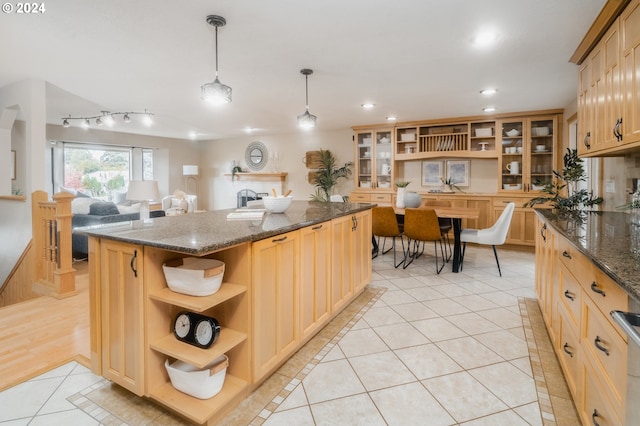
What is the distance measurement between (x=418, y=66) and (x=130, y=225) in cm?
287

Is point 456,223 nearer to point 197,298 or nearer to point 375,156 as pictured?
point 375,156

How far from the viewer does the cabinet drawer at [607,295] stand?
1036 millimetres

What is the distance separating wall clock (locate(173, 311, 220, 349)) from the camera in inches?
64.9

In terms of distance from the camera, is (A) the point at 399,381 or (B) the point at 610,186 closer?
(A) the point at 399,381

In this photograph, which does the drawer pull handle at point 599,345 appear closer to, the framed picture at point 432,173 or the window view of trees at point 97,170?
the framed picture at point 432,173

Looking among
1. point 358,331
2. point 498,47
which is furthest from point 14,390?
point 498,47

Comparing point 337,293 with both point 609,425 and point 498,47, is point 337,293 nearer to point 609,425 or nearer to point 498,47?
point 609,425

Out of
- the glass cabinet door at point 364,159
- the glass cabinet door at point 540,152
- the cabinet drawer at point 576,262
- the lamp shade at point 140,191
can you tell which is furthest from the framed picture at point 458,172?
the lamp shade at point 140,191

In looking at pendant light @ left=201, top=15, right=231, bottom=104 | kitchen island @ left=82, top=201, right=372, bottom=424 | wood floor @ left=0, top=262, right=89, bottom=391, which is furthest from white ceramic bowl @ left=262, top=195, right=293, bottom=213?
wood floor @ left=0, top=262, right=89, bottom=391

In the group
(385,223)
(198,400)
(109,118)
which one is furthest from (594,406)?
(109,118)

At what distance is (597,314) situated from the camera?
4.19 feet

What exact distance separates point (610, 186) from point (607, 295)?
2.71 metres

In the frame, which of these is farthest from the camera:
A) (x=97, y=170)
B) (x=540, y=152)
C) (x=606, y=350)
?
(x=97, y=170)

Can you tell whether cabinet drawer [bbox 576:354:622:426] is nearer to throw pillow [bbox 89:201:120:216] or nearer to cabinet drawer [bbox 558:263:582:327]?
cabinet drawer [bbox 558:263:582:327]
